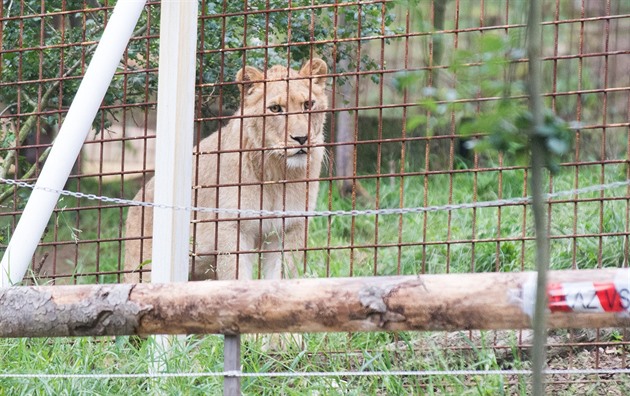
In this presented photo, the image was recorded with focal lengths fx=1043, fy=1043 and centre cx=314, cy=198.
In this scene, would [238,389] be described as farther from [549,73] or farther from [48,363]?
[549,73]

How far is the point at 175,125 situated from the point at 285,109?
1.72 m

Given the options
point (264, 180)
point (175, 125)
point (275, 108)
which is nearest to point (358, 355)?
point (175, 125)

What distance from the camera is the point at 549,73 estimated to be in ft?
19.1

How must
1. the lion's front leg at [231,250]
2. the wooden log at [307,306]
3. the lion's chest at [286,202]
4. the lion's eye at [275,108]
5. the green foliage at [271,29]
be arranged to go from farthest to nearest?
1. the lion's eye at [275,108]
2. the lion's chest at [286,202]
3. the lion's front leg at [231,250]
4. the green foliage at [271,29]
5. the wooden log at [307,306]

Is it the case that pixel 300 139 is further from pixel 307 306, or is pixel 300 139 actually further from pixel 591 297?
pixel 591 297

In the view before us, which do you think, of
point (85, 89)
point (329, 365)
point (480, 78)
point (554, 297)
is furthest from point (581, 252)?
point (480, 78)

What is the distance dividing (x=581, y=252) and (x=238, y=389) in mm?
3498

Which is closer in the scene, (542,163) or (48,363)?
(542,163)

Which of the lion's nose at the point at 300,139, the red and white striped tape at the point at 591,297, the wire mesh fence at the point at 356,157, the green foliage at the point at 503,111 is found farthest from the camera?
the lion's nose at the point at 300,139

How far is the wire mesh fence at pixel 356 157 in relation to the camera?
4613 mm

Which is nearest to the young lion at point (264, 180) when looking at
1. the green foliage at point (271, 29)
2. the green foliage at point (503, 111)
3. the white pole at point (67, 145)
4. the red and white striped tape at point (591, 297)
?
the green foliage at point (271, 29)

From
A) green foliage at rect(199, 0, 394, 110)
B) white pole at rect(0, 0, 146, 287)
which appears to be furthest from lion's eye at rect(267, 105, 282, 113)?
white pole at rect(0, 0, 146, 287)

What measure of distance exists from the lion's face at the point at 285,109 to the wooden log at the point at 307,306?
264 cm

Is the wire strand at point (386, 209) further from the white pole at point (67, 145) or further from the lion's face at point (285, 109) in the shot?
the lion's face at point (285, 109)
